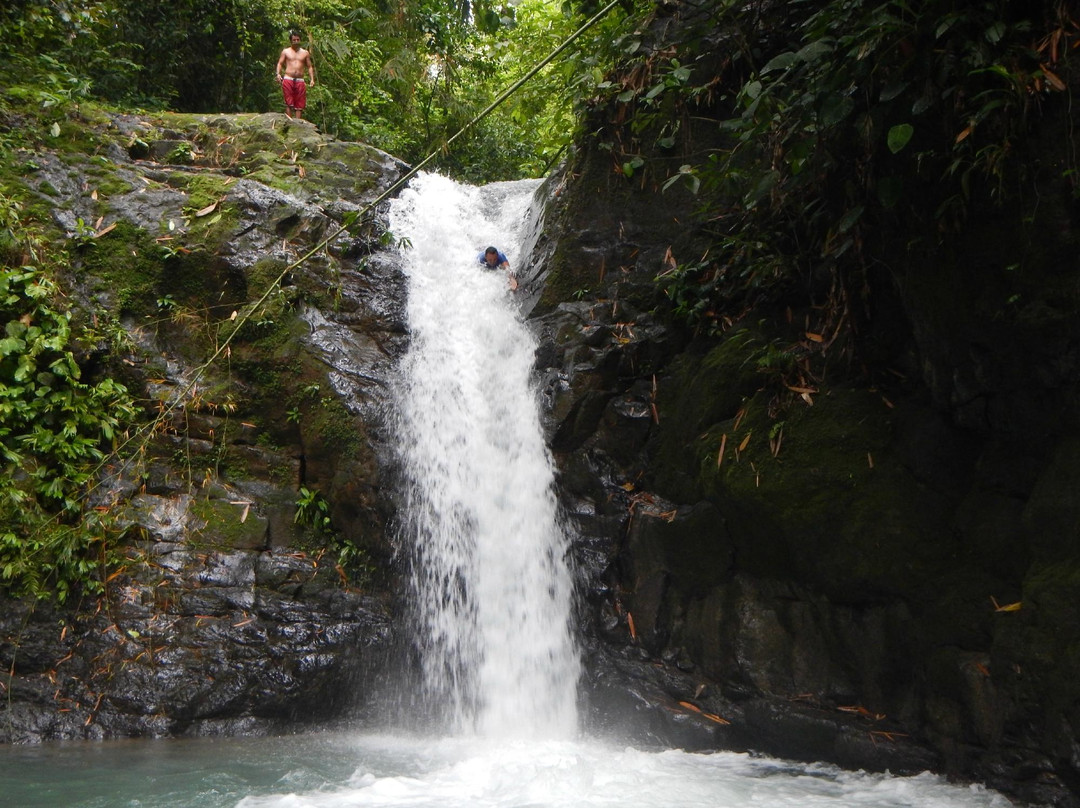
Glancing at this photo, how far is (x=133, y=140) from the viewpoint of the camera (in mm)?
7840

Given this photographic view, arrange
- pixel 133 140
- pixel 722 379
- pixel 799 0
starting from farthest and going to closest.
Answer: pixel 133 140, pixel 722 379, pixel 799 0

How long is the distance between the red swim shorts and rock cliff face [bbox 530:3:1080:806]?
551 centimetres

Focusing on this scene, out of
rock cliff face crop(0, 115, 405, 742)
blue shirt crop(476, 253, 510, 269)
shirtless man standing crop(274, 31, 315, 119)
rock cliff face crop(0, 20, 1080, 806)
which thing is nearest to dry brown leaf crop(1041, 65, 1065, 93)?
rock cliff face crop(0, 20, 1080, 806)

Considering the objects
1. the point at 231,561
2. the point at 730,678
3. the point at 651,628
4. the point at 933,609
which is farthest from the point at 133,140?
the point at 933,609

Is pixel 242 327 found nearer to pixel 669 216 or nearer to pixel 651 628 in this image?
pixel 669 216

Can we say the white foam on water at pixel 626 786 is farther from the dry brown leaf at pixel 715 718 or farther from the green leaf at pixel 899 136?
the green leaf at pixel 899 136

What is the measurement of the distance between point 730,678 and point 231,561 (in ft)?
12.2

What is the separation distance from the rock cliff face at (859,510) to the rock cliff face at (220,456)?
6.12ft

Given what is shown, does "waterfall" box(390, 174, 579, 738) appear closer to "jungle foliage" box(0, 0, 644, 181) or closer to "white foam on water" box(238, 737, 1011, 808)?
"white foam on water" box(238, 737, 1011, 808)

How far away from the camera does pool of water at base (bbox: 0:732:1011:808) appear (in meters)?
3.79

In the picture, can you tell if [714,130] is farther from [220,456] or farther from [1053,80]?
[220,456]

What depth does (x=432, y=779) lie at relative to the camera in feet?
13.8

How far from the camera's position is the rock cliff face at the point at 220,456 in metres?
5.40

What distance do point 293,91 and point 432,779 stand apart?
8933mm
